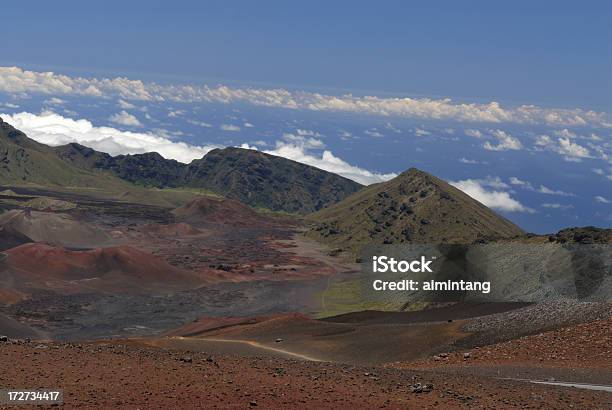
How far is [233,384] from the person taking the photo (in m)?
23.9

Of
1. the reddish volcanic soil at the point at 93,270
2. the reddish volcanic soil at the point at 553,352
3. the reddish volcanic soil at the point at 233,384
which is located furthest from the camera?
the reddish volcanic soil at the point at 93,270

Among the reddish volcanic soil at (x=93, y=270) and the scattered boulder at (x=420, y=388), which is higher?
the scattered boulder at (x=420, y=388)

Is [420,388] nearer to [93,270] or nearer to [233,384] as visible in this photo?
[233,384]

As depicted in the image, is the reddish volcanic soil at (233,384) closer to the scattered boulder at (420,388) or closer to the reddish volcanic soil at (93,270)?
the scattered boulder at (420,388)

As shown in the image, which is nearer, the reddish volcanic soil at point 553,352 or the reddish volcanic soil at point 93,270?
the reddish volcanic soil at point 553,352

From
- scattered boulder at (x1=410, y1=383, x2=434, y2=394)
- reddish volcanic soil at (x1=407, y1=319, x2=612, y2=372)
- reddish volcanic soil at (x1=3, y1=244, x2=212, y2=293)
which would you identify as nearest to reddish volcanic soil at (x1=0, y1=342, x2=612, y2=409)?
scattered boulder at (x1=410, y1=383, x2=434, y2=394)

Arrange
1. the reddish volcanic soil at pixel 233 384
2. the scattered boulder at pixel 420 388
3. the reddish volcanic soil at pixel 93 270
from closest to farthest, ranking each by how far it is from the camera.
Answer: the reddish volcanic soil at pixel 233 384, the scattered boulder at pixel 420 388, the reddish volcanic soil at pixel 93 270

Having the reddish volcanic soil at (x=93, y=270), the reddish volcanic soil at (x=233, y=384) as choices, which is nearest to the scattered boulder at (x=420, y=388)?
the reddish volcanic soil at (x=233, y=384)

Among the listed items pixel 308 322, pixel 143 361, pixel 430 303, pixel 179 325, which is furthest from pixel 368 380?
pixel 179 325

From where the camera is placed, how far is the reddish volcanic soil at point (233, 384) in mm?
21781

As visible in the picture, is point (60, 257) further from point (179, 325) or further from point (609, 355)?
point (609, 355)

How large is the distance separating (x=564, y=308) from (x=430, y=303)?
3996 cm

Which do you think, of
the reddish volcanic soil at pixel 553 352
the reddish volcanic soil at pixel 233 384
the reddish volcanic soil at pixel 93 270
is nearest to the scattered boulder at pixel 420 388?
the reddish volcanic soil at pixel 233 384

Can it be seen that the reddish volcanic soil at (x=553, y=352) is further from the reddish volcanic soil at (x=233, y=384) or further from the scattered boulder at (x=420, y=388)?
the scattered boulder at (x=420, y=388)
